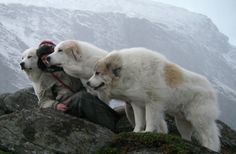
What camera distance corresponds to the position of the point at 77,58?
32.6ft

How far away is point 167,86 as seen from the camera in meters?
8.49

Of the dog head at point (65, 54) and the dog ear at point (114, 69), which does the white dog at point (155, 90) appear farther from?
the dog head at point (65, 54)

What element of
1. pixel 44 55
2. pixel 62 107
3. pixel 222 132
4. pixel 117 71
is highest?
pixel 117 71

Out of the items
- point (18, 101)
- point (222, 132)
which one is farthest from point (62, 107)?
point (222, 132)

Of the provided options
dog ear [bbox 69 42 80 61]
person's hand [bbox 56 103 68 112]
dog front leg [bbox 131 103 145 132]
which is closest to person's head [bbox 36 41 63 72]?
dog ear [bbox 69 42 80 61]

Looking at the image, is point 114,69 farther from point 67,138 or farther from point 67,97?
point 67,138

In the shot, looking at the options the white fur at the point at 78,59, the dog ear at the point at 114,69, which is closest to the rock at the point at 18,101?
the white fur at the point at 78,59

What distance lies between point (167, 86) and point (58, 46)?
9.76 ft

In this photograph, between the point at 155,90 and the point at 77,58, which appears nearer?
the point at 155,90

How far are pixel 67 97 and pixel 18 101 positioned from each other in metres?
4.39

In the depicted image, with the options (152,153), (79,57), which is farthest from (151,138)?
(79,57)

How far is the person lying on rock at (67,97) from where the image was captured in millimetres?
8672

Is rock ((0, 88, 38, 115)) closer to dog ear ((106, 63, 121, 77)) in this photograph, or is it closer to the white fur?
the white fur

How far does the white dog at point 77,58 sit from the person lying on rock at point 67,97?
9.6 inches
